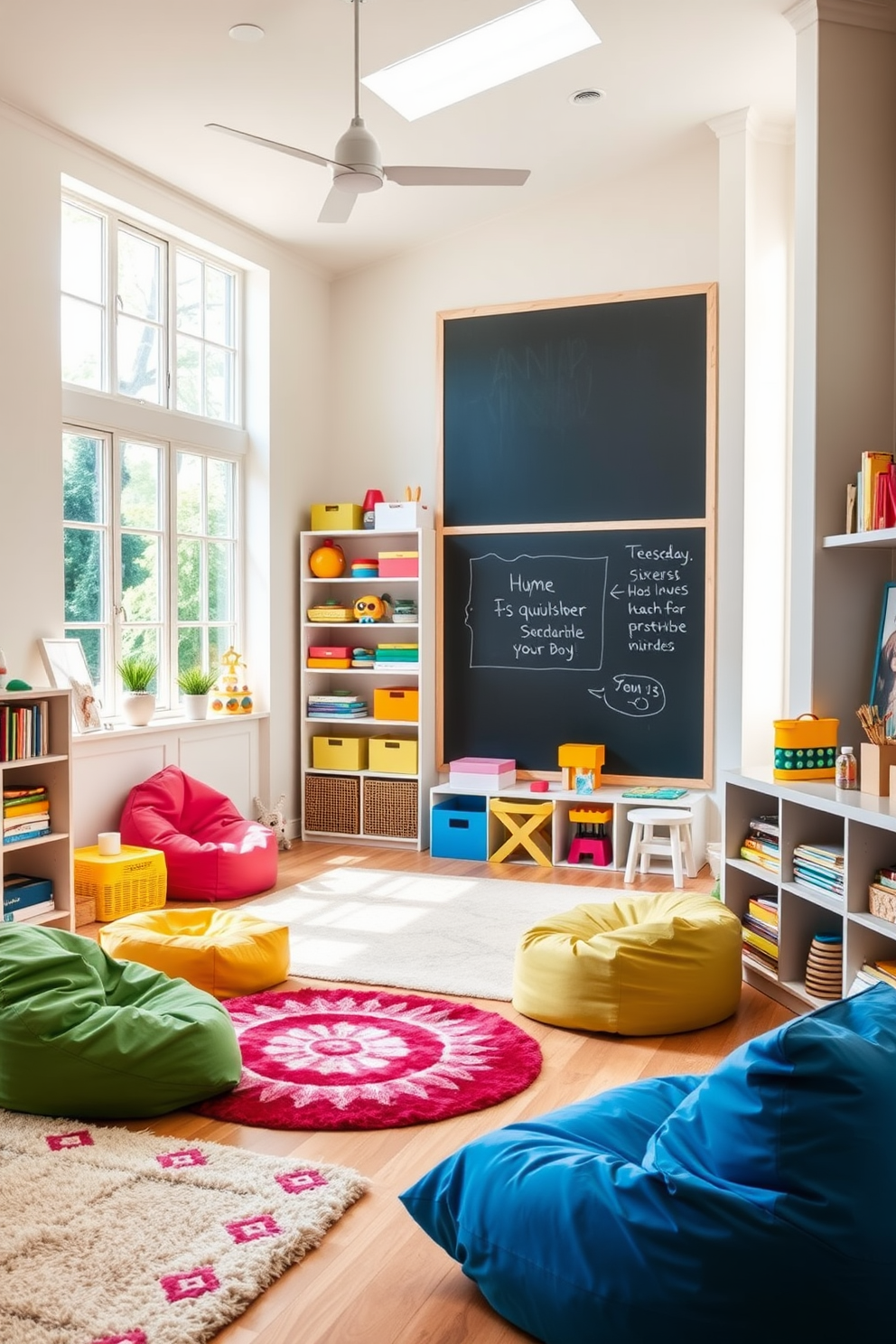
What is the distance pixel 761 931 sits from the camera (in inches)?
153

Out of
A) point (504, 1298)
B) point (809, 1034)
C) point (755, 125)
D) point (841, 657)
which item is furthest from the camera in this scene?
point (755, 125)

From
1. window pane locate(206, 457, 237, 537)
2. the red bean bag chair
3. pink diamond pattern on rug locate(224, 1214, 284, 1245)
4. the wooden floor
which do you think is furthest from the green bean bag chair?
window pane locate(206, 457, 237, 537)

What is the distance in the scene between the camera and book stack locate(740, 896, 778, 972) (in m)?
3.80

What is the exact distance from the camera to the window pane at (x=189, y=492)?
5941 mm

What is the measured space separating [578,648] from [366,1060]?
3.34 m

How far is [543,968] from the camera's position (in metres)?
3.52

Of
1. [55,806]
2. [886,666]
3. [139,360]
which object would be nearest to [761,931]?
[886,666]

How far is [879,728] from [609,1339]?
2291 mm

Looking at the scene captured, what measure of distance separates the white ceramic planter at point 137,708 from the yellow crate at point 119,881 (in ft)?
2.19

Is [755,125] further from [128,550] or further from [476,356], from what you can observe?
[128,550]

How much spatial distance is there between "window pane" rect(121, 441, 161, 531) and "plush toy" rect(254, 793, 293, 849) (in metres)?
1.62

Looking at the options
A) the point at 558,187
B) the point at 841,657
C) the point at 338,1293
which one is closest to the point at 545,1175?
the point at 338,1293

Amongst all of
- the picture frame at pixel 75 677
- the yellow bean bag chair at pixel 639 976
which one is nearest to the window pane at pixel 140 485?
the picture frame at pixel 75 677

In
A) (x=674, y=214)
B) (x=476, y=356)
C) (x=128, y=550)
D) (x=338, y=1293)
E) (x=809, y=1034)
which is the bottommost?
(x=338, y=1293)
